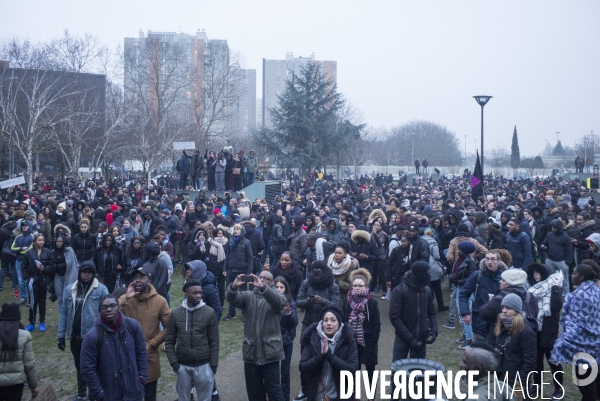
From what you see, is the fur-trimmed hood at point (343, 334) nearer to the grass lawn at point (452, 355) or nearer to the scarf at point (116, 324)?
the scarf at point (116, 324)

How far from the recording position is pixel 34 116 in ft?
80.9

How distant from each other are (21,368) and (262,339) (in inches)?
92.0

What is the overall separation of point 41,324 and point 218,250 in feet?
10.6

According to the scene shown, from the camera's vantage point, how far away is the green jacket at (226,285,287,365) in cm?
556

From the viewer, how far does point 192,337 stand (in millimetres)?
5402

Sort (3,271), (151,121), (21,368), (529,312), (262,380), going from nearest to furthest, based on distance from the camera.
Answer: (21,368) < (262,380) < (529,312) < (3,271) < (151,121)

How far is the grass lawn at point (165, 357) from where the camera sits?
683cm

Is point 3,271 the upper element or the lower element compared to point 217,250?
lower

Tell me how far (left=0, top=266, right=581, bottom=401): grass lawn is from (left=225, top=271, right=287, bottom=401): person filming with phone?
1.06 m

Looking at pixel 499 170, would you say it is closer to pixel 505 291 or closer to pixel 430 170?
pixel 430 170

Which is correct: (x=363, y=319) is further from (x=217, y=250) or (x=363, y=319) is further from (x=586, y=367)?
(x=217, y=250)

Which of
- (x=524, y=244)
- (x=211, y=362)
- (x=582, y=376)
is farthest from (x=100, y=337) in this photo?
(x=524, y=244)

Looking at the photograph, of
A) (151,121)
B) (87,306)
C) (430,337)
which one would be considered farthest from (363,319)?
(151,121)

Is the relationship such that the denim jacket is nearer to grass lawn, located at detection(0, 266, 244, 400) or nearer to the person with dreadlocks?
grass lawn, located at detection(0, 266, 244, 400)
